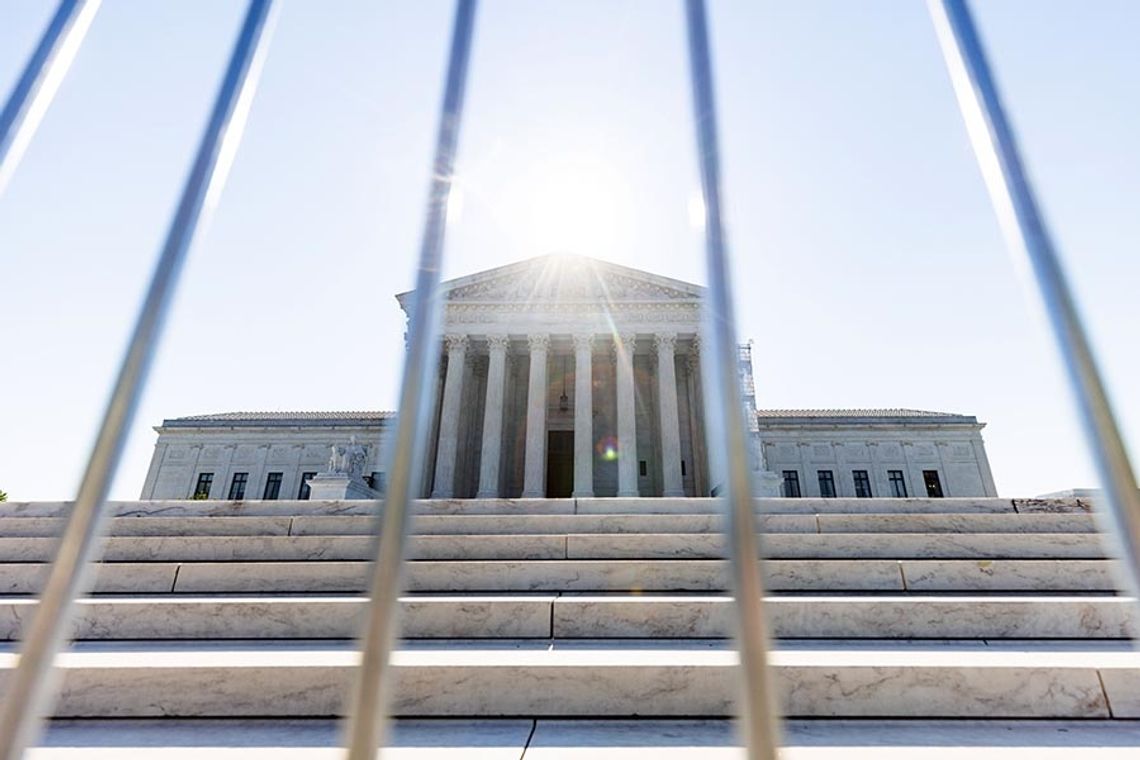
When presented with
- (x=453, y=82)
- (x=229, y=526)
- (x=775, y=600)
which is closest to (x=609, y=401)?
(x=229, y=526)

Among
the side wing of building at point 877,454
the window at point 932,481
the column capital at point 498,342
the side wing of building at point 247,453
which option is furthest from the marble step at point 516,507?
the window at point 932,481

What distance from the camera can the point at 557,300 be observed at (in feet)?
91.5

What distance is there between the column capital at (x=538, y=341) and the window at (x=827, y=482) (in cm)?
2570

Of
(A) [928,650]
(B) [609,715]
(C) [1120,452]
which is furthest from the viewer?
(A) [928,650]

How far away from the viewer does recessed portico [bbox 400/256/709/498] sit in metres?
25.9

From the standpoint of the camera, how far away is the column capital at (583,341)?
2722 cm

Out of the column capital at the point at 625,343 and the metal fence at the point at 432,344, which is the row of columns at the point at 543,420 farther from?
the metal fence at the point at 432,344

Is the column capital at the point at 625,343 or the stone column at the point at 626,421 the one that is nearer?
the stone column at the point at 626,421

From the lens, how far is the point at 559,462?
103ft

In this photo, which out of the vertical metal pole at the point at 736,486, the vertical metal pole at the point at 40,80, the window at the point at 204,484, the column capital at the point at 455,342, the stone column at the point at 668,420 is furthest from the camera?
the window at the point at 204,484

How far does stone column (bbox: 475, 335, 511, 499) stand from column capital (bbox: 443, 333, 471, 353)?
4.31 feet

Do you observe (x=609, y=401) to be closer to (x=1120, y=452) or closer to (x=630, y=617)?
(x=630, y=617)

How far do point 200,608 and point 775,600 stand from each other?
14.2 feet

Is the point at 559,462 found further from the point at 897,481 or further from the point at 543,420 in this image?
the point at 897,481
